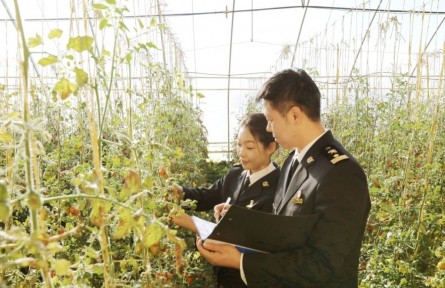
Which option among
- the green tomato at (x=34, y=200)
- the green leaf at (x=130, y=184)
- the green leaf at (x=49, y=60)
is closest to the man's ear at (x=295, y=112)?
the green leaf at (x=130, y=184)

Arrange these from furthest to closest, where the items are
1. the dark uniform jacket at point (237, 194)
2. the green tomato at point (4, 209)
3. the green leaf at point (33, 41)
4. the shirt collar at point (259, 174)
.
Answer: the shirt collar at point (259, 174) < the dark uniform jacket at point (237, 194) < the green leaf at point (33, 41) < the green tomato at point (4, 209)

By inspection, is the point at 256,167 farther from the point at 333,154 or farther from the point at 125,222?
the point at 125,222

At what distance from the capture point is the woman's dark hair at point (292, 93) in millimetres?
1507

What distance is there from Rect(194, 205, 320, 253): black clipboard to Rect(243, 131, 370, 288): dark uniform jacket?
0.03 metres

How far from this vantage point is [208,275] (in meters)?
2.85

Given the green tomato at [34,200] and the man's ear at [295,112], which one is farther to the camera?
the man's ear at [295,112]

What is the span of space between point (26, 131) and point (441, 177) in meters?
2.72

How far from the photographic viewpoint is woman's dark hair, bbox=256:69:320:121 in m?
1.51

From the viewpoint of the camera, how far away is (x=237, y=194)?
2184mm

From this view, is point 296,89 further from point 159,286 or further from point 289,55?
point 289,55

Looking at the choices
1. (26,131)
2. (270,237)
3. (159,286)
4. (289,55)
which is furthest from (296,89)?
(289,55)

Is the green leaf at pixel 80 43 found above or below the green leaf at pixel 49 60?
above

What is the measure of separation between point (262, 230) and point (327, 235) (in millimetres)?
193

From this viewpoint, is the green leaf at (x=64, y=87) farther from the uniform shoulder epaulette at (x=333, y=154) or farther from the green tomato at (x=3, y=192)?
the uniform shoulder epaulette at (x=333, y=154)
